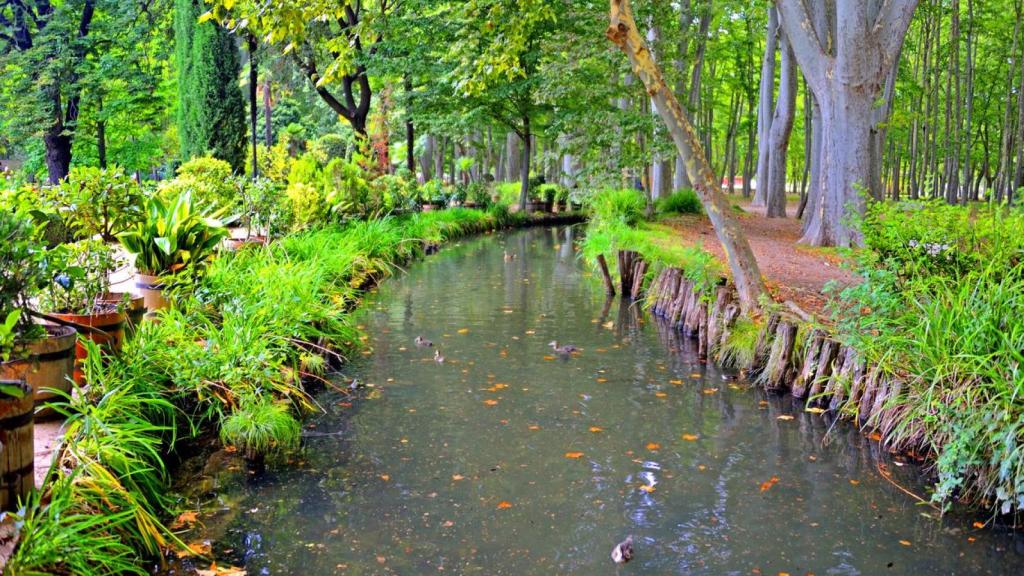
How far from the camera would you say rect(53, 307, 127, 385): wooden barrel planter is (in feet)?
15.6

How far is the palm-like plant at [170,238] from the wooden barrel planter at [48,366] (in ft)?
8.13

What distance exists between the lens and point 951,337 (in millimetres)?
5074

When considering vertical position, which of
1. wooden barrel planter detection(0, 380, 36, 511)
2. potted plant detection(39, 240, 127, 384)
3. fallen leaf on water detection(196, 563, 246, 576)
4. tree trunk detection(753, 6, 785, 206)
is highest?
tree trunk detection(753, 6, 785, 206)

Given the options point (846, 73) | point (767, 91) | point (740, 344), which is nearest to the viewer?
point (740, 344)

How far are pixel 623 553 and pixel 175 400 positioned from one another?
121 inches

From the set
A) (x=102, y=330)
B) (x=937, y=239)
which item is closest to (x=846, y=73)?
(x=937, y=239)

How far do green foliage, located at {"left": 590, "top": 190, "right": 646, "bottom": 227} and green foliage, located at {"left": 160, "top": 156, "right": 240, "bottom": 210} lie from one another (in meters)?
7.72

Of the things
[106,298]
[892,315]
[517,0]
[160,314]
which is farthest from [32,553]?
[517,0]

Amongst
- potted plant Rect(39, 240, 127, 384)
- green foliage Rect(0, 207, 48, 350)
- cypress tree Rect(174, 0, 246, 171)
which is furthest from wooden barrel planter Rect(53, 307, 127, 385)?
cypress tree Rect(174, 0, 246, 171)

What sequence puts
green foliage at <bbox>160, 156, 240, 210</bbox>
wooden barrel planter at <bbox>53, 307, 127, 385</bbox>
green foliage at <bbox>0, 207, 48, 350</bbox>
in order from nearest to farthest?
green foliage at <bbox>0, 207, 48, 350</bbox>
wooden barrel planter at <bbox>53, 307, 127, 385</bbox>
green foliage at <bbox>160, 156, 240, 210</bbox>

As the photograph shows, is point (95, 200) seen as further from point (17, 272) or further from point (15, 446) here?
point (15, 446)

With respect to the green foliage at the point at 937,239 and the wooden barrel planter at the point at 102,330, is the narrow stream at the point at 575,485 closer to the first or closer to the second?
the wooden barrel planter at the point at 102,330

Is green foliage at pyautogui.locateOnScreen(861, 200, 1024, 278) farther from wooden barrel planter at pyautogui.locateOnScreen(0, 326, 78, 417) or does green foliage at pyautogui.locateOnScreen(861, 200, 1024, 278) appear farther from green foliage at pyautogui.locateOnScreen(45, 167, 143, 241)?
green foliage at pyautogui.locateOnScreen(45, 167, 143, 241)

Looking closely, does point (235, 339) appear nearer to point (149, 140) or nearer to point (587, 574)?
point (587, 574)
